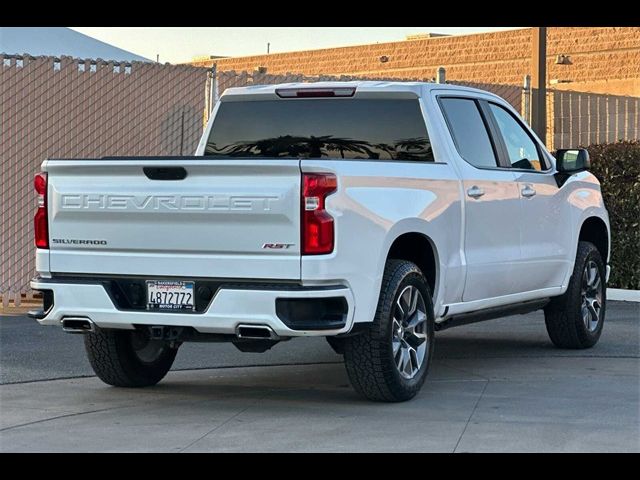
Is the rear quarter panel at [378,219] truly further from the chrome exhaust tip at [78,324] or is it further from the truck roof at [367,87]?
the chrome exhaust tip at [78,324]

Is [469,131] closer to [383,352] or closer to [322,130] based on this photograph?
[322,130]

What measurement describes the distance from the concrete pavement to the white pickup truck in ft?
1.11

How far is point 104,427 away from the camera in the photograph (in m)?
7.65

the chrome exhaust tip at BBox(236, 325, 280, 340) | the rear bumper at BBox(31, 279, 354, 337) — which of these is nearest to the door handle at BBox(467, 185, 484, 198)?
the rear bumper at BBox(31, 279, 354, 337)

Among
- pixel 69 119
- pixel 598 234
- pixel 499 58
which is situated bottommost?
pixel 598 234

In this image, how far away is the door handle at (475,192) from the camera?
30.1 feet

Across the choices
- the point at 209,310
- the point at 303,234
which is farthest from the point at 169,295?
the point at 303,234

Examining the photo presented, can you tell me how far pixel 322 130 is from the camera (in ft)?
31.2

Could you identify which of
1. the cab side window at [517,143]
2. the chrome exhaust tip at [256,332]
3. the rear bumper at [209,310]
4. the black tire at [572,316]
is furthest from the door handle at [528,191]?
the chrome exhaust tip at [256,332]

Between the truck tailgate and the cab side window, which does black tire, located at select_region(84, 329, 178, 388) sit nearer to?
the truck tailgate

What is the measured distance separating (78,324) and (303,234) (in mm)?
1551

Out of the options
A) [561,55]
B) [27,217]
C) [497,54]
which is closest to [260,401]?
[27,217]

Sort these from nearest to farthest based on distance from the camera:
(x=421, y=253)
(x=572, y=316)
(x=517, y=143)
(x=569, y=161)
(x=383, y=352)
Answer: (x=383, y=352) < (x=421, y=253) < (x=517, y=143) < (x=569, y=161) < (x=572, y=316)

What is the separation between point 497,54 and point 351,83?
2614cm
